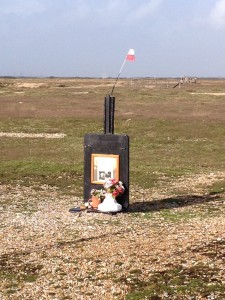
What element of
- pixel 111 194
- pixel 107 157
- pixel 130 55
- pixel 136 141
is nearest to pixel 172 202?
pixel 111 194

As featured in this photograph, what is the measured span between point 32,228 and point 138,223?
3883 mm

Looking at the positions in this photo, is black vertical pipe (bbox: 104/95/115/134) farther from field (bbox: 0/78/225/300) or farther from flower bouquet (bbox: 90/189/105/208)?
field (bbox: 0/78/225/300)

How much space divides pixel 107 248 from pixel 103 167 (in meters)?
6.05

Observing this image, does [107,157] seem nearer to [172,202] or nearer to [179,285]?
[172,202]

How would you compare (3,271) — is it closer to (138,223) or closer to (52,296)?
(52,296)

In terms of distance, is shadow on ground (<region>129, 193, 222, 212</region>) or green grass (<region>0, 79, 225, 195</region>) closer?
shadow on ground (<region>129, 193, 222, 212</region>)

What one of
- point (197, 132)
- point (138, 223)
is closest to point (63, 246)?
point (138, 223)

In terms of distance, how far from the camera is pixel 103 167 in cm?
2230

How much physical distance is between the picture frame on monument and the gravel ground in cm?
155

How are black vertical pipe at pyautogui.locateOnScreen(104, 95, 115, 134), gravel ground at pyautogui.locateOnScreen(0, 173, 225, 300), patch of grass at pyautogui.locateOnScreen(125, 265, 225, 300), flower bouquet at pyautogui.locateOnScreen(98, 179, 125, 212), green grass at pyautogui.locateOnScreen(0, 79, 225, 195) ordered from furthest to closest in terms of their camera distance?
1. green grass at pyautogui.locateOnScreen(0, 79, 225, 195)
2. black vertical pipe at pyautogui.locateOnScreen(104, 95, 115, 134)
3. flower bouquet at pyautogui.locateOnScreen(98, 179, 125, 212)
4. gravel ground at pyautogui.locateOnScreen(0, 173, 225, 300)
5. patch of grass at pyautogui.locateOnScreen(125, 265, 225, 300)

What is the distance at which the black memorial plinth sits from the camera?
2175 centimetres

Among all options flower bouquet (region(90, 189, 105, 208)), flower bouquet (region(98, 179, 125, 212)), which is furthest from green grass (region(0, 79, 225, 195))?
flower bouquet (region(98, 179, 125, 212))

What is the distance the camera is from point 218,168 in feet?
114

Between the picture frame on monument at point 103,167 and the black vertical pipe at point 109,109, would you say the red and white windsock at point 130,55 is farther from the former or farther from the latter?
the picture frame on monument at point 103,167
